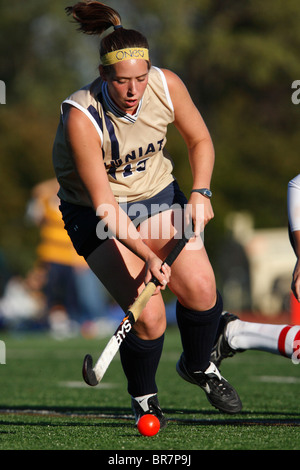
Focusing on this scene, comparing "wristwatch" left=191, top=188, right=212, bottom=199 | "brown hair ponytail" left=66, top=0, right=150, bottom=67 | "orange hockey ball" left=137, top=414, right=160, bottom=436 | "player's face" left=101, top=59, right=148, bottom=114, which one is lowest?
"orange hockey ball" left=137, top=414, right=160, bottom=436

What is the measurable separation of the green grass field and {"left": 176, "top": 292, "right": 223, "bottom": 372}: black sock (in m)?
0.28

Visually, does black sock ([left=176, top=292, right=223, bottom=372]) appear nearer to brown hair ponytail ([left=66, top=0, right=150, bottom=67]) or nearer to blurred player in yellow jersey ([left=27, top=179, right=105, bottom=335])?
brown hair ponytail ([left=66, top=0, right=150, bottom=67])

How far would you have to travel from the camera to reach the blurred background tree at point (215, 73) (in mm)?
28688

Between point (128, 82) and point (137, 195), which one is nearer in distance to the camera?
point (128, 82)

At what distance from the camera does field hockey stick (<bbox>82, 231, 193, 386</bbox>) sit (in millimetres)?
3338

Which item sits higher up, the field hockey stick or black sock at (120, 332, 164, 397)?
the field hockey stick

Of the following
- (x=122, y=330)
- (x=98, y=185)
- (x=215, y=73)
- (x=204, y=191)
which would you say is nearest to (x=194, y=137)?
(x=204, y=191)

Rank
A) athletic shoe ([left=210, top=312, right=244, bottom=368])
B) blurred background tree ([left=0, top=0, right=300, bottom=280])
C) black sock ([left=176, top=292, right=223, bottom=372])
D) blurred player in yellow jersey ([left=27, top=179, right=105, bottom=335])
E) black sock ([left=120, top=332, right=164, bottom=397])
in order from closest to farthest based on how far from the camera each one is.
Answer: black sock ([left=120, top=332, right=164, bottom=397])
black sock ([left=176, top=292, right=223, bottom=372])
athletic shoe ([left=210, top=312, right=244, bottom=368])
blurred player in yellow jersey ([left=27, top=179, right=105, bottom=335])
blurred background tree ([left=0, top=0, right=300, bottom=280])

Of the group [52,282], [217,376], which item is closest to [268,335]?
[217,376]

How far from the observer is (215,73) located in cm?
3206

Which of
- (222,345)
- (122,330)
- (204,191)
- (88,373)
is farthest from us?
(222,345)

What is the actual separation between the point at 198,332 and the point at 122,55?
1.35 m

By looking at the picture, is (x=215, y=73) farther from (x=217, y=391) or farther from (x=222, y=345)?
(x=217, y=391)

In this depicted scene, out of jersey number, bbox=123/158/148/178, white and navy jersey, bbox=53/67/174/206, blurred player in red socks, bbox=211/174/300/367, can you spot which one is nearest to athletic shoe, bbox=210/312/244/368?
blurred player in red socks, bbox=211/174/300/367
